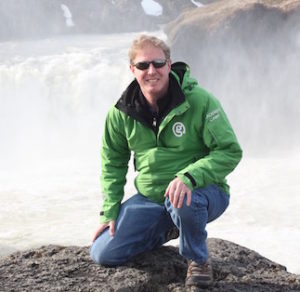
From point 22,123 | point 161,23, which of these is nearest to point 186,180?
point 22,123

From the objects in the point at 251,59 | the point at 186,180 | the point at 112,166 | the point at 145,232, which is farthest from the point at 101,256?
the point at 251,59

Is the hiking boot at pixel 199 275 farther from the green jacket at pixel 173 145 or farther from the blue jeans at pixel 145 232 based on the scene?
the green jacket at pixel 173 145

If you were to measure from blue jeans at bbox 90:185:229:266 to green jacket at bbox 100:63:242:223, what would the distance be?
0.24 ft

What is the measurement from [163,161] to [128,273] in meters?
0.76

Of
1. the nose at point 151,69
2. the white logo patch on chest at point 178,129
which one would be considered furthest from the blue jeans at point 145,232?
the nose at point 151,69

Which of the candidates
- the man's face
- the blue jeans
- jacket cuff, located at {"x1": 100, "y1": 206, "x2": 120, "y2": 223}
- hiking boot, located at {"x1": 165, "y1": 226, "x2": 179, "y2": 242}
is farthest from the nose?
hiking boot, located at {"x1": 165, "y1": 226, "x2": 179, "y2": 242}

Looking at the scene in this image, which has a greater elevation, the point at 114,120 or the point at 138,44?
the point at 138,44

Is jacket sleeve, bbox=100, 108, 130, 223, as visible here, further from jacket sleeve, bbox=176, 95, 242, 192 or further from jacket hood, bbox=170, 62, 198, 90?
jacket sleeve, bbox=176, 95, 242, 192

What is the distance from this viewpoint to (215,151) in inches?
138

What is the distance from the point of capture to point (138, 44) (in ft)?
11.6

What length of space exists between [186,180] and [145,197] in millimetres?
570

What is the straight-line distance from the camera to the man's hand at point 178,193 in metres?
3.32

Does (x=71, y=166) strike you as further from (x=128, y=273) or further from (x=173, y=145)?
(x=173, y=145)

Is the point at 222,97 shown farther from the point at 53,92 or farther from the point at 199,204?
the point at 199,204
